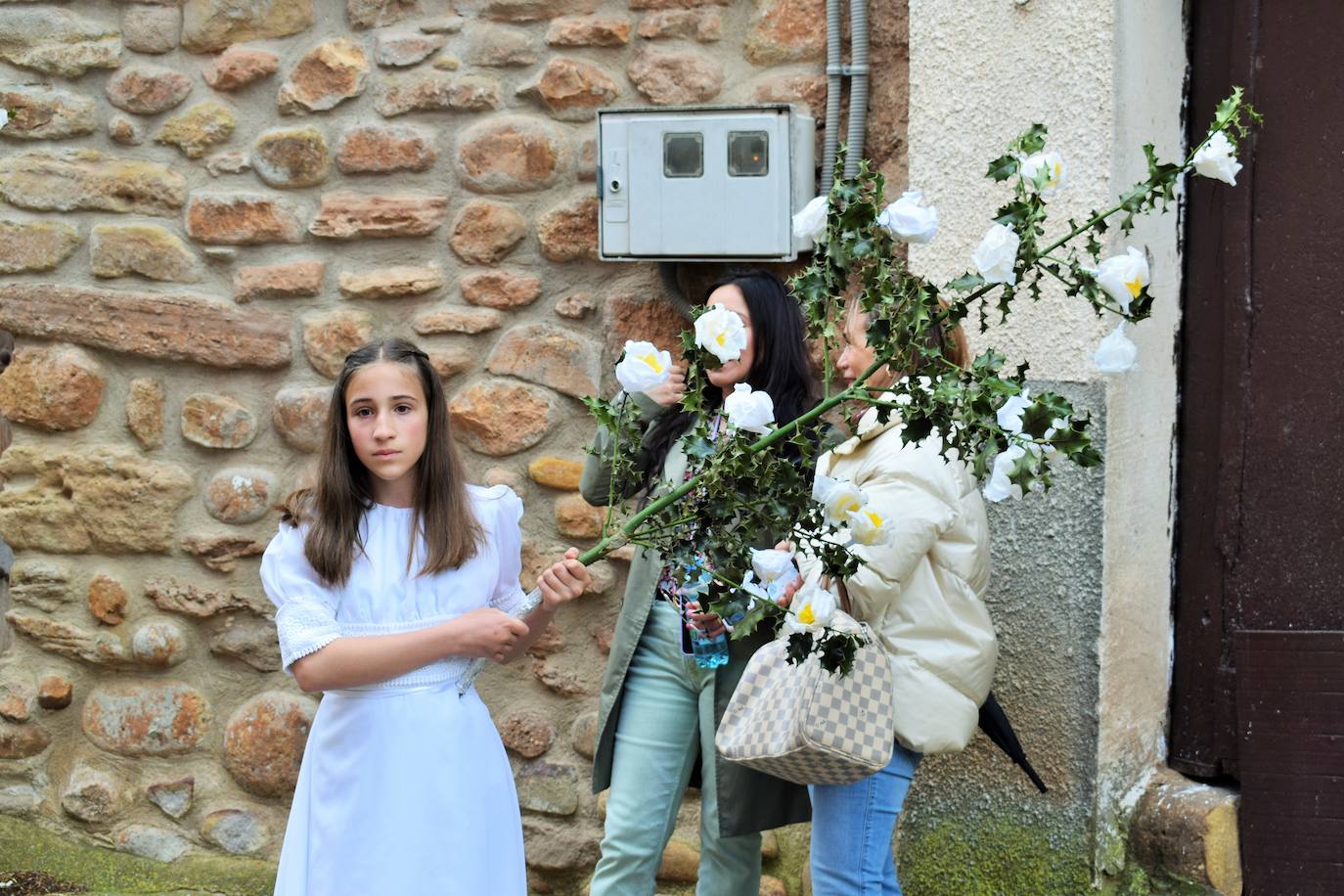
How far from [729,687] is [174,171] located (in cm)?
202

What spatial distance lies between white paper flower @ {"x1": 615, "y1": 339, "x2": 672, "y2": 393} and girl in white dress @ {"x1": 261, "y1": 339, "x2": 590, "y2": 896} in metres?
0.49

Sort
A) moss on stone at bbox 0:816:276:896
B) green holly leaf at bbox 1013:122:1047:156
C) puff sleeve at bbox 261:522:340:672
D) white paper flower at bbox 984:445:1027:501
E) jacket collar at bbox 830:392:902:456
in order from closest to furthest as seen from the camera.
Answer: white paper flower at bbox 984:445:1027:501 → green holly leaf at bbox 1013:122:1047:156 → puff sleeve at bbox 261:522:340:672 → jacket collar at bbox 830:392:902:456 → moss on stone at bbox 0:816:276:896

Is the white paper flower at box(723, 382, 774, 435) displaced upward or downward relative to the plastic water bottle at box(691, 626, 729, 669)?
upward

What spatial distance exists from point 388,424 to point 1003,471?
1.16 metres

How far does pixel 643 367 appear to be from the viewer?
6.44 ft

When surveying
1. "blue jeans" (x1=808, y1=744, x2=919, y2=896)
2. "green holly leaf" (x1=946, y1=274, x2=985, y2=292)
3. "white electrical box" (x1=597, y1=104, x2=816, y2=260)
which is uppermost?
"white electrical box" (x1=597, y1=104, x2=816, y2=260)

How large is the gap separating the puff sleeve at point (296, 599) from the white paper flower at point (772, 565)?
82cm

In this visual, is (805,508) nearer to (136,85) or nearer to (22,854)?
(136,85)

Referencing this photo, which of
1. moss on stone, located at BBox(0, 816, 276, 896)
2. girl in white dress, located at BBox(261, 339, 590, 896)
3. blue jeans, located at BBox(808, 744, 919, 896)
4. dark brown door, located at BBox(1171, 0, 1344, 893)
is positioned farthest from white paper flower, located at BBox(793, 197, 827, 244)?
moss on stone, located at BBox(0, 816, 276, 896)

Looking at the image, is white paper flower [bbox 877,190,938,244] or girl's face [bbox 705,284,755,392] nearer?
white paper flower [bbox 877,190,938,244]

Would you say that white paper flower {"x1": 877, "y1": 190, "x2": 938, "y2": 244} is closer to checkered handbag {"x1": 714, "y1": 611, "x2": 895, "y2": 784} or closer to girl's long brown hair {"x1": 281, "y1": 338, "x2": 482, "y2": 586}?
checkered handbag {"x1": 714, "y1": 611, "x2": 895, "y2": 784}

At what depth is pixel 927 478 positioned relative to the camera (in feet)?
8.93

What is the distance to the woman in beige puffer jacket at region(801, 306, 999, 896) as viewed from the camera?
8.89ft

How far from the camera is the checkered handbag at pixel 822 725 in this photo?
8.55 feet
